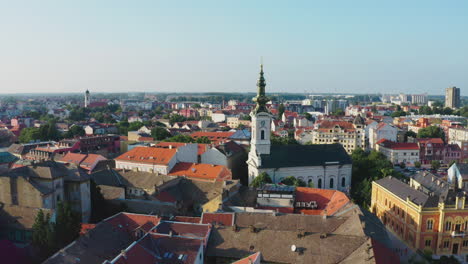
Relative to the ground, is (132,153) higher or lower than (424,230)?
higher

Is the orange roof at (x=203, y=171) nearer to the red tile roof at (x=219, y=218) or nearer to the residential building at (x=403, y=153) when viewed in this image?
the red tile roof at (x=219, y=218)

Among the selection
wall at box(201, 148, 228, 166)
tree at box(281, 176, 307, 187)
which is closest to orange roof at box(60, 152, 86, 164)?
wall at box(201, 148, 228, 166)

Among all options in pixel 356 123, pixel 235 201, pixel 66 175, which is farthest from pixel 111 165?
pixel 356 123

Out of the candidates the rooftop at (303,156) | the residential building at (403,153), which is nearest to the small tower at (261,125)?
the rooftop at (303,156)

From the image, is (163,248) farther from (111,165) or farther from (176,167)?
(111,165)

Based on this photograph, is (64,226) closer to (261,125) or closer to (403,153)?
(261,125)
